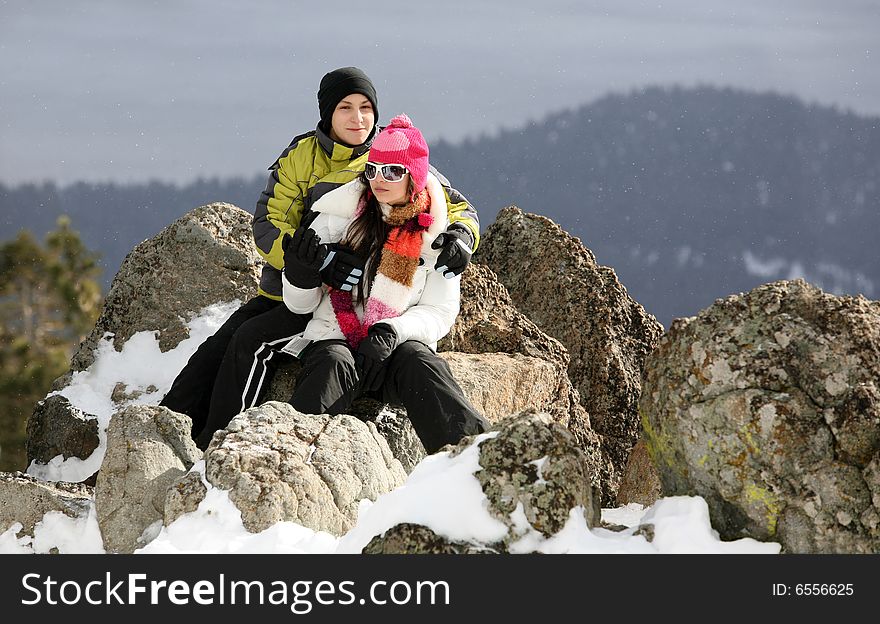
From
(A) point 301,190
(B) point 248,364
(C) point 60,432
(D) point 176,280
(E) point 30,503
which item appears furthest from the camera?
(D) point 176,280

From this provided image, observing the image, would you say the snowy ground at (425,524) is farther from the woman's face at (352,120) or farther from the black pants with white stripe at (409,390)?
the woman's face at (352,120)

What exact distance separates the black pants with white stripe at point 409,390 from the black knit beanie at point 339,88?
1.33 metres

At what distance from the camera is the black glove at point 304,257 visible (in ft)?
16.8

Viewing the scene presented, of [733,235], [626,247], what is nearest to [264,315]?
[733,235]

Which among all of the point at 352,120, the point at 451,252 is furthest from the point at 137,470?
the point at 352,120

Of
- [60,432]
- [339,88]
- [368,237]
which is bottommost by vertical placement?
[60,432]

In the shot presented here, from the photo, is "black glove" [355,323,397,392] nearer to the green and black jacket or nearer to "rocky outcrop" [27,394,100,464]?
the green and black jacket

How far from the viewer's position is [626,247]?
10331 cm

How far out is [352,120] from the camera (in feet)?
18.5

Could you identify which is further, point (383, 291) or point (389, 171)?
point (383, 291)

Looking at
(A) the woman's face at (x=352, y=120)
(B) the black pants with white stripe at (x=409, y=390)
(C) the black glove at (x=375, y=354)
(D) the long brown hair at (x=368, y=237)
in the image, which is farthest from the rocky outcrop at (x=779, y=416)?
(A) the woman's face at (x=352, y=120)

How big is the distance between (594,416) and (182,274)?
129 inches

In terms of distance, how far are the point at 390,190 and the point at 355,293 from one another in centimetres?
55

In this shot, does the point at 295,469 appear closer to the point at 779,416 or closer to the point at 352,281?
the point at 352,281
